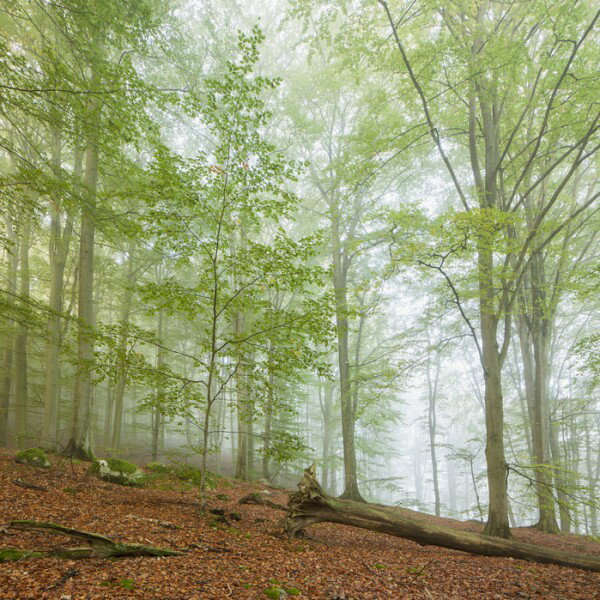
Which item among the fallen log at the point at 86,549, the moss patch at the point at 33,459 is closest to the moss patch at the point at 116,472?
the moss patch at the point at 33,459

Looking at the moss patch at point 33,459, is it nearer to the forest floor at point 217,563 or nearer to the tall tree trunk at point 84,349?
the forest floor at point 217,563

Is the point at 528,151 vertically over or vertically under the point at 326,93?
under

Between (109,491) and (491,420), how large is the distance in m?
7.61

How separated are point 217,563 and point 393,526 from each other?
A: 10.7 feet

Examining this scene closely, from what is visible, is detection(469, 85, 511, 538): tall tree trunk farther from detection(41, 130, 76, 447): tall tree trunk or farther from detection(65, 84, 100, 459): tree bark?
detection(41, 130, 76, 447): tall tree trunk

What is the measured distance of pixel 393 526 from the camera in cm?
589

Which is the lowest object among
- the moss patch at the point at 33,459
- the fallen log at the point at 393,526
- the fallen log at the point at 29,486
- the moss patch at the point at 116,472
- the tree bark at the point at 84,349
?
the fallen log at the point at 393,526

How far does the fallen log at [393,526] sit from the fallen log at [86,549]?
2.28 meters

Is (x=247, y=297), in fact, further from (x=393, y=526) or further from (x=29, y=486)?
(x=29, y=486)

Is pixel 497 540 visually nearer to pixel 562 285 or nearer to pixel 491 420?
pixel 491 420

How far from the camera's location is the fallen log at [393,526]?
Result: 5699 millimetres

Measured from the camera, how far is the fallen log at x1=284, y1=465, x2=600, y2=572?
5.70m

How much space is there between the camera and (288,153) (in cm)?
1473

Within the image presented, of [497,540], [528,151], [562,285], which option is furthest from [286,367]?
[528,151]
